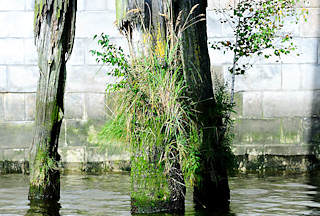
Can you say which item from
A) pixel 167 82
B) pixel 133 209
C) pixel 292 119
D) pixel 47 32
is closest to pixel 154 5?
pixel 167 82

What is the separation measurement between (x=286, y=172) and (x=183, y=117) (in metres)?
3.98

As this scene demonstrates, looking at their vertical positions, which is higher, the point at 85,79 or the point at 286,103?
the point at 85,79

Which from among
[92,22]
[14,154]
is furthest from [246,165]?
[14,154]

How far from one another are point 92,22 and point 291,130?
10.8ft

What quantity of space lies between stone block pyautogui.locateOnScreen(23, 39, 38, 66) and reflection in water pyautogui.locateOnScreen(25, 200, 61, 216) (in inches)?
124

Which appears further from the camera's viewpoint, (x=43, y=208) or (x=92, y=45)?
(x=92, y=45)

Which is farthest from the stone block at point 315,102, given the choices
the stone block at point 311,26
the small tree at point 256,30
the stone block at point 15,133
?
the stone block at point 15,133

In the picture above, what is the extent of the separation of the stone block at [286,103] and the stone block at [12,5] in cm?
376

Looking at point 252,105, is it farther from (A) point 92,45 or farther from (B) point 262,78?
(A) point 92,45

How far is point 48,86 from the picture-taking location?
6.39 meters

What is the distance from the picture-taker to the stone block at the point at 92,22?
9078mm

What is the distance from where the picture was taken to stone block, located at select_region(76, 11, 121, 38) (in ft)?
29.8

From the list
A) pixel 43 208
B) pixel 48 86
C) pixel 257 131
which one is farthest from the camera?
pixel 257 131

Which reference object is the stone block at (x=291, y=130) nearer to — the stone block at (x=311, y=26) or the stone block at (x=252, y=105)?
the stone block at (x=252, y=105)
